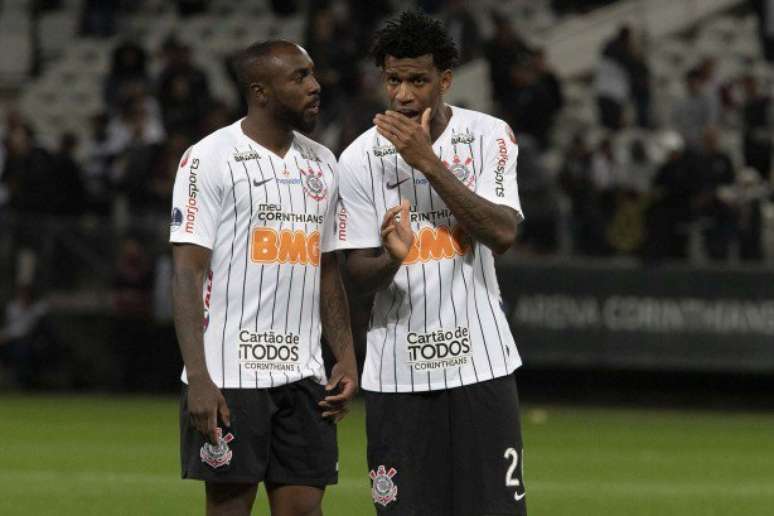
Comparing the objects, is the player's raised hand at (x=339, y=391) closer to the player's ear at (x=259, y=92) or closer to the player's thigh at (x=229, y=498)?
the player's thigh at (x=229, y=498)

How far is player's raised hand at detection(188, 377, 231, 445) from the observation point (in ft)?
18.8

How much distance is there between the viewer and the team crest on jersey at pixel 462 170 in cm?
591

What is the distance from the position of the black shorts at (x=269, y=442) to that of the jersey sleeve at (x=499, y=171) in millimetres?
919

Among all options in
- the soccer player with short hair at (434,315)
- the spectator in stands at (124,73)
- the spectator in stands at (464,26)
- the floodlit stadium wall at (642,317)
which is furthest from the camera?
the spectator in stands at (464,26)

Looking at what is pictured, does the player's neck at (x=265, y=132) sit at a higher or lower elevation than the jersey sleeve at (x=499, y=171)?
higher

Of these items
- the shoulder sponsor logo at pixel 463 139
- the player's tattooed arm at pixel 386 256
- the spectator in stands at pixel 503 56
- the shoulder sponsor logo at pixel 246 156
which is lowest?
the player's tattooed arm at pixel 386 256

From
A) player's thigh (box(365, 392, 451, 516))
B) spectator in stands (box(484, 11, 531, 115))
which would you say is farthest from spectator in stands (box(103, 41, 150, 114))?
player's thigh (box(365, 392, 451, 516))

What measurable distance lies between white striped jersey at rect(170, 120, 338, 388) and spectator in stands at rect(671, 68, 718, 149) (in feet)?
42.4

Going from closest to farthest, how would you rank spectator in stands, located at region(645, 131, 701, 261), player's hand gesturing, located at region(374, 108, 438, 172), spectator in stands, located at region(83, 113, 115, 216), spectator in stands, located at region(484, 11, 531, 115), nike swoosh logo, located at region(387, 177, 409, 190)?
player's hand gesturing, located at region(374, 108, 438, 172), nike swoosh logo, located at region(387, 177, 409, 190), spectator in stands, located at region(645, 131, 701, 261), spectator in stands, located at region(83, 113, 115, 216), spectator in stands, located at region(484, 11, 531, 115)

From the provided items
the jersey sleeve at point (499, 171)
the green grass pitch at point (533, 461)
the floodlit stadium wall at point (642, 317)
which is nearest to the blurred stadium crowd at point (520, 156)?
the floodlit stadium wall at point (642, 317)

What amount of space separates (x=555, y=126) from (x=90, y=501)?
1059 centimetres

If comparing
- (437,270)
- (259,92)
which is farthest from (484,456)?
(259,92)

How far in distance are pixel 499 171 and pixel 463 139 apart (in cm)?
17

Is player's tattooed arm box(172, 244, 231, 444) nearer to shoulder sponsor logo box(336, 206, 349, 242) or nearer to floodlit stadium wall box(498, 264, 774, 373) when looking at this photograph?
shoulder sponsor logo box(336, 206, 349, 242)
